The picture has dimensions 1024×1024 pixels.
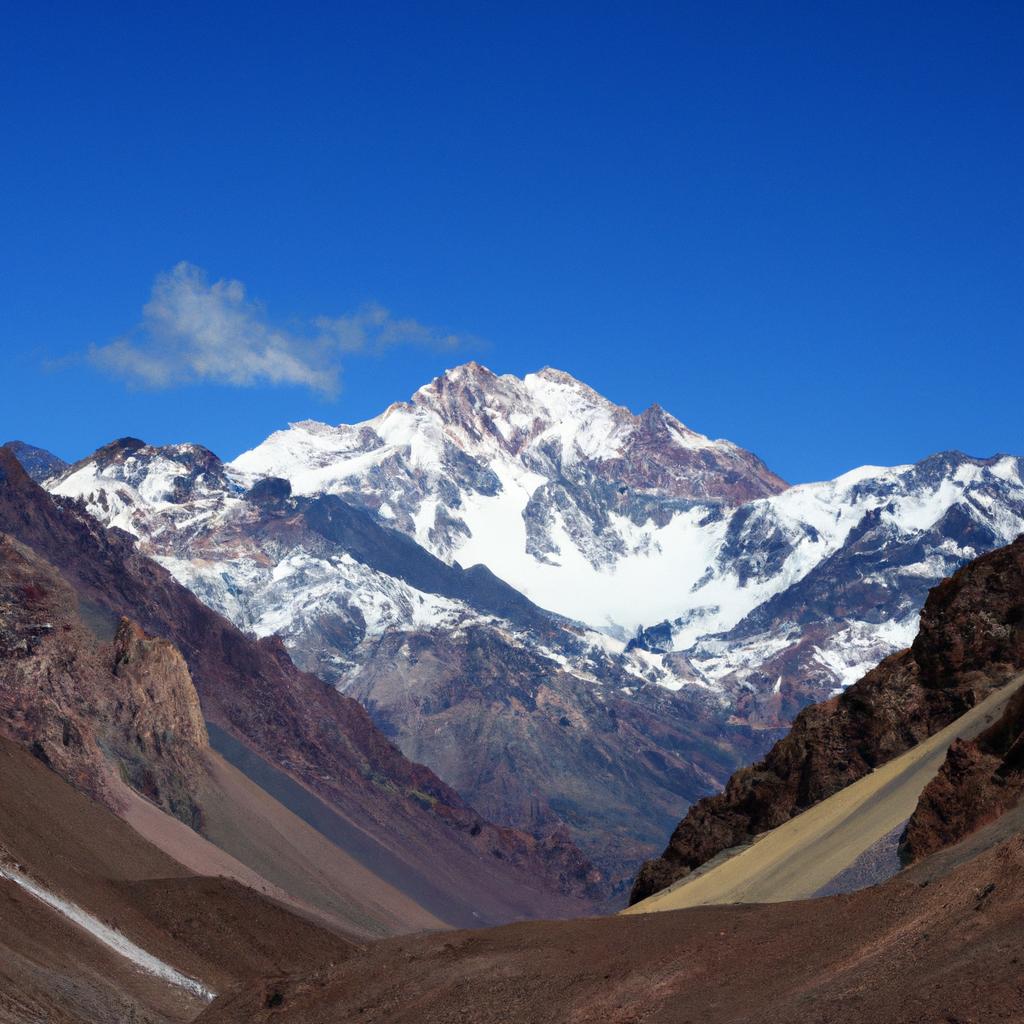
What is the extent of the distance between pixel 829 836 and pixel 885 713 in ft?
45.4

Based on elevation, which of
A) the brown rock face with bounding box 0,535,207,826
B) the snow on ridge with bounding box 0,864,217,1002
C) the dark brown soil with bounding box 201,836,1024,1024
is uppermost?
the dark brown soil with bounding box 201,836,1024,1024

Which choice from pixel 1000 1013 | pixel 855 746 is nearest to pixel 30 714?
pixel 855 746

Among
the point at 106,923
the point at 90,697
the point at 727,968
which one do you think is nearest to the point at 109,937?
the point at 106,923

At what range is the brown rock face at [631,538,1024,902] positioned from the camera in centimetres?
5934

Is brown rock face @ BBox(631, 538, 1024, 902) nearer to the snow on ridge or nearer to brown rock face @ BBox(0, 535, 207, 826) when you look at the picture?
the snow on ridge

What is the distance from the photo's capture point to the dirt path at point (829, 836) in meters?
46.8

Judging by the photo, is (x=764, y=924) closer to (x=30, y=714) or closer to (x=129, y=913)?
(x=129, y=913)

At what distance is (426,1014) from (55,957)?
Result: 21721mm

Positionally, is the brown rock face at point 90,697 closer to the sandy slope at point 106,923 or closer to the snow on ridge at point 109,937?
the sandy slope at point 106,923

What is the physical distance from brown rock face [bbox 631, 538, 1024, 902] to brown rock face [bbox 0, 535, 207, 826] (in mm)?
55153

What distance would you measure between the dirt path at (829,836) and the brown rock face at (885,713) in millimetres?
4161

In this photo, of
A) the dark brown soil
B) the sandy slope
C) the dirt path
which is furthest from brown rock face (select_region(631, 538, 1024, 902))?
the dark brown soil

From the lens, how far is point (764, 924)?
36.5 meters

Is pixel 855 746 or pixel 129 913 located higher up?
pixel 855 746
